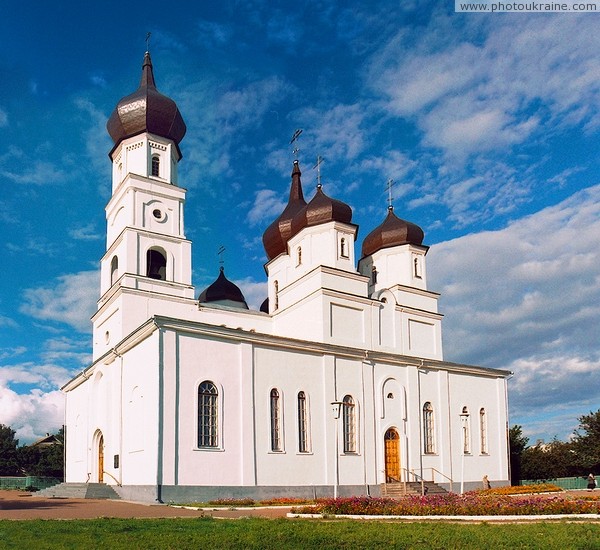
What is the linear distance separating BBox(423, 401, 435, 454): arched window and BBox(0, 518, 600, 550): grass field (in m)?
17.9

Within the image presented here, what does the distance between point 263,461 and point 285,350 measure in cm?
434

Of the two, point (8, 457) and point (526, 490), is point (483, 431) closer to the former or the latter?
point (526, 490)

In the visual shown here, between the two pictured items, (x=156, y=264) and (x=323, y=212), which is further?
(x=323, y=212)

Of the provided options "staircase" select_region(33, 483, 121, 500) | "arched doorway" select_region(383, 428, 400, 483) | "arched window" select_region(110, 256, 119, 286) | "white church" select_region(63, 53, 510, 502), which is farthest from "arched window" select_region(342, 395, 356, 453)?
"arched window" select_region(110, 256, 119, 286)

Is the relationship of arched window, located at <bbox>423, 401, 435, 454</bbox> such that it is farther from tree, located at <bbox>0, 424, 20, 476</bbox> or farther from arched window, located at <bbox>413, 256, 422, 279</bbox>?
tree, located at <bbox>0, 424, 20, 476</bbox>

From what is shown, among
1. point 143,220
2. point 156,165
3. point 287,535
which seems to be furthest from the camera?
point 156,165

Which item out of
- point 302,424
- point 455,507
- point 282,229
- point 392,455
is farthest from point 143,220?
point 455,507

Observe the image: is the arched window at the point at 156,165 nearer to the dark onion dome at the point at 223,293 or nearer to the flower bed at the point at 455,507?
the dark onion dome at the point at 223,293

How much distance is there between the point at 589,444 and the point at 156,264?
88.5 ft

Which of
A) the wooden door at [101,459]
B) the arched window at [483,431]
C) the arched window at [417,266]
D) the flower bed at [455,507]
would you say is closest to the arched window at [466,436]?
the arched window at [483,431]

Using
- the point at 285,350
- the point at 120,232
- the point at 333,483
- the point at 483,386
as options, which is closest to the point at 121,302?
the point at 120,232

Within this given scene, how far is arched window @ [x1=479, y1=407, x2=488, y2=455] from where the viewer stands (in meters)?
33.3

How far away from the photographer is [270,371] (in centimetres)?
2602

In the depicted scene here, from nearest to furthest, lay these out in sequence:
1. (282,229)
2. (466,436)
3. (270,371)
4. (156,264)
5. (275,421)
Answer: (275,421) < (270,371) < (156,264) < (466,436) < (282,229)
